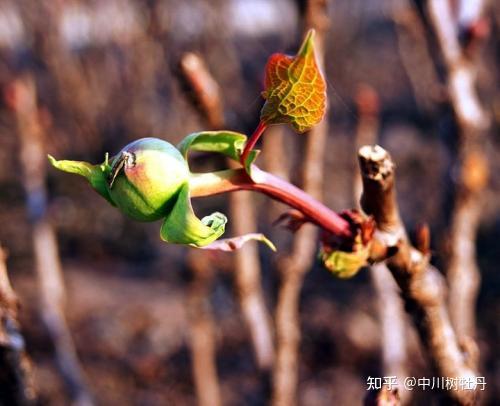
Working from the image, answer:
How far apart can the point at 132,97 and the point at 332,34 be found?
2.27 meters

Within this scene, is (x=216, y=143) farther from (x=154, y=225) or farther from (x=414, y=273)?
(x=154, y=225)

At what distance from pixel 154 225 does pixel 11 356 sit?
394cm

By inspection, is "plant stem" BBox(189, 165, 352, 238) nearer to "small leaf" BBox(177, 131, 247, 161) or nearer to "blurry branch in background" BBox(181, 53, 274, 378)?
"small leaf" BBox(177, 131, 247, 161)

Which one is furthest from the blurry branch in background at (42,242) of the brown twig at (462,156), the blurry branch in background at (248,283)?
the brown twig at (462,156)

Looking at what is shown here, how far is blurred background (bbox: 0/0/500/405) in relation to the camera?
289 cm

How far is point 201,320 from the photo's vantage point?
1.94m

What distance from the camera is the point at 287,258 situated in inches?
49.4

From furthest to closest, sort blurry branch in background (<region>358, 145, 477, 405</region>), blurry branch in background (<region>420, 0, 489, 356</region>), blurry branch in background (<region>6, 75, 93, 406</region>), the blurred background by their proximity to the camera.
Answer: the blurred background → blurry branch in background (<region>6, 75, 93, 406</region>) → blurry branch in background (<region>420, 0, 489, 356</region>) → blurry branch in background (<region>358, 145, 477, 405</region>)

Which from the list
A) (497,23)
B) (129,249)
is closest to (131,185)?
(497,23)

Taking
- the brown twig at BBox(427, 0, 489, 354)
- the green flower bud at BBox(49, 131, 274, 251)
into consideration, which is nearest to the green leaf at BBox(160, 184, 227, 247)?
the green flower bud at BBox(49, 131, 274, 251)

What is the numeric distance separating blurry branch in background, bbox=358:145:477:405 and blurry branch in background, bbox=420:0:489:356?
455mm

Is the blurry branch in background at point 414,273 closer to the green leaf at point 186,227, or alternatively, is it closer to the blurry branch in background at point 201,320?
the green leaf at point 186,227

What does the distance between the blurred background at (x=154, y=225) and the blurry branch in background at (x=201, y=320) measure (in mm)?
39

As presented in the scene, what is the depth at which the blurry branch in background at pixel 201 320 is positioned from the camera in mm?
1802
